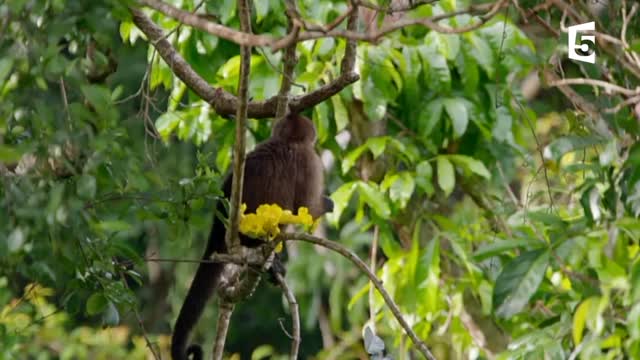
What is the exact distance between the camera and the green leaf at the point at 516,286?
313 cm

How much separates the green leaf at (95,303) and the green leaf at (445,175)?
80.6 inches

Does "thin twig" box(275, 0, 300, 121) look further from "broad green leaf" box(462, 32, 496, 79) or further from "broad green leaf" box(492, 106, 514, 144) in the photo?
"broad green leaf" box(492, 106, 514, 144)

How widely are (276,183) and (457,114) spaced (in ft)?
2.32

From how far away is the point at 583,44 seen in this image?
3166 mm

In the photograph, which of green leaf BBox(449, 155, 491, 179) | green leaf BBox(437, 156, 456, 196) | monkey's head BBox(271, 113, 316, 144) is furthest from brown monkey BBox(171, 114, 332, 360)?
green leaf BBox(449, 155, 491, 179)

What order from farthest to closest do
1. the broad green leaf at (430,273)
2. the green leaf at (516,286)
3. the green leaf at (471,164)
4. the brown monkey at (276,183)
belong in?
the broad green leaf at (430,273) < the green leaf at (471,164) < the brown monkey at (276,183) < the green leaf at (516,286)

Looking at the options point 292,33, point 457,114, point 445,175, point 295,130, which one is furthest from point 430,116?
point 292,33

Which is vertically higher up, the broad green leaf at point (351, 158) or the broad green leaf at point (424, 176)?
the broad green leaf at point (351, 158)

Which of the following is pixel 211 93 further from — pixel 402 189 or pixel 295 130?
pixel 402 189

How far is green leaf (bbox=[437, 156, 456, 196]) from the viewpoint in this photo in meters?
4.69

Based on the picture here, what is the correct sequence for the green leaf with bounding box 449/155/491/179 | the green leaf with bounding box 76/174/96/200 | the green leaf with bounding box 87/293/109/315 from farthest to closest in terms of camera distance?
the green leaf with bounding box 449/155/491/179 < the green leaf with bounding box 87/293/109/315 < the green leaf with bounding box 76/174/96/200

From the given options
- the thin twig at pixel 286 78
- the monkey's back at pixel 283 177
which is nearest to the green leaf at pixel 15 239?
the thin twig at pixel 286 78

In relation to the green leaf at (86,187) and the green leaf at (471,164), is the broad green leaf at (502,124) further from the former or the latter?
the green leaf at (86,187)

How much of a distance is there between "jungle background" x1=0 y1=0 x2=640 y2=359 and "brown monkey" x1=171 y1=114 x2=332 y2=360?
152 millimetres
